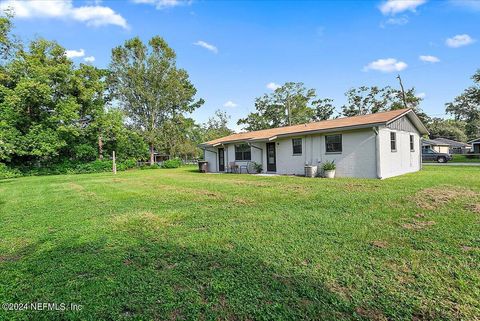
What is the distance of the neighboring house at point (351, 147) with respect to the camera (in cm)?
1148

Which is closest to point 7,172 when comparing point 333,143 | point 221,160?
point 221,160

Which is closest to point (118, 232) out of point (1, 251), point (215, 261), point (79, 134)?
point (1, 251)

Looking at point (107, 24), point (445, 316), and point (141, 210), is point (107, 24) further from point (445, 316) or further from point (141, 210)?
point (445, 316)

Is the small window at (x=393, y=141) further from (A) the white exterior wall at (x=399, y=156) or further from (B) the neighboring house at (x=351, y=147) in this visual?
(A) the white exterior wall at (x=399, y=156)

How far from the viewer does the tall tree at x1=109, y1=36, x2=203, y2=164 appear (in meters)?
30.8

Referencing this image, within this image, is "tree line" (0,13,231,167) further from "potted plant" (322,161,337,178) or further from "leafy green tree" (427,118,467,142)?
"leafy green tree" (427,118,467,142)

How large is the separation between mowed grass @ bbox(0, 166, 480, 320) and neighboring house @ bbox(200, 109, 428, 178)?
592 cm

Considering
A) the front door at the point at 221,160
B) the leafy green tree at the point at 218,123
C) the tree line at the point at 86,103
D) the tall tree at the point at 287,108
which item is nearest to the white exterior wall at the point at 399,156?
the front door at the point at 221,160

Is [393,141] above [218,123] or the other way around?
the other way around

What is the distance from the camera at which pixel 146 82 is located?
3139cm

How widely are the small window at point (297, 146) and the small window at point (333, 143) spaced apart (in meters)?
1.60

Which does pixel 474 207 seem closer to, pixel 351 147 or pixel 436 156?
pixel 351 147

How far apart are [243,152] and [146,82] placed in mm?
20476

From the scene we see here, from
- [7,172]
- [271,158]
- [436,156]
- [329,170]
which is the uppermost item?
[271,158]
